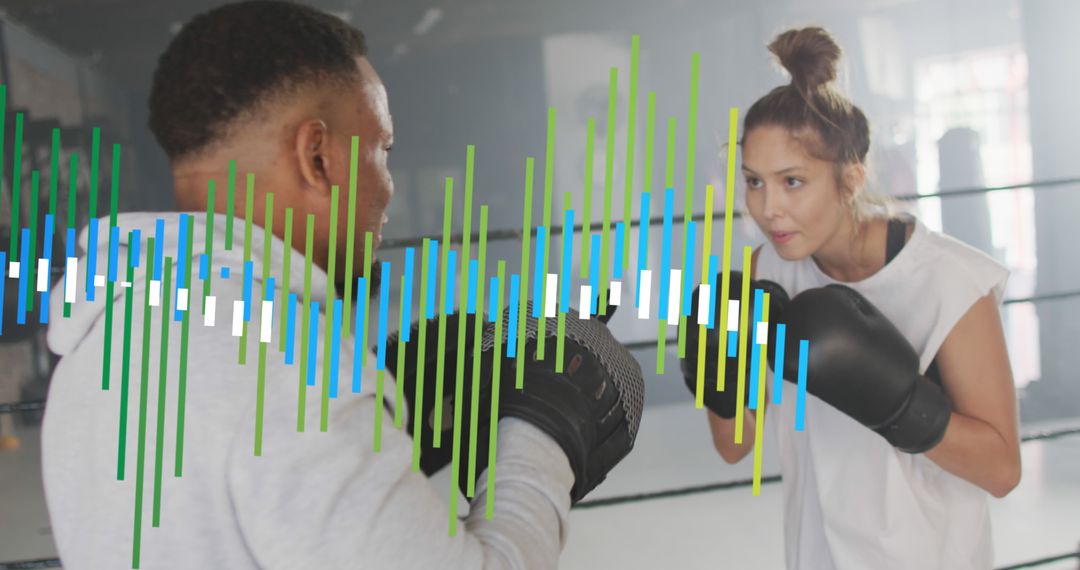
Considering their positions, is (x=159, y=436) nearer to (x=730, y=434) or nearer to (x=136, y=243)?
(x=136, y=243)

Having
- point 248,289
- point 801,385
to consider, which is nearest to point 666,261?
point 801,385

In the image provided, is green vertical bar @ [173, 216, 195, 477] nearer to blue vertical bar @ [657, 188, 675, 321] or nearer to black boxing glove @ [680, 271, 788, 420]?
blue vertical bar @ [657, 188, 675, 321]

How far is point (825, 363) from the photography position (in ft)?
2.93

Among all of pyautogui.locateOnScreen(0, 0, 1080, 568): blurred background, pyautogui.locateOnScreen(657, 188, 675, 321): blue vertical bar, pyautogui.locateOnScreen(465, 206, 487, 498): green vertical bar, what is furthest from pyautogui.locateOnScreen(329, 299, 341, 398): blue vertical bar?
pyautogui.locateOnScreen(0, 0, 1080, 568): blurred background

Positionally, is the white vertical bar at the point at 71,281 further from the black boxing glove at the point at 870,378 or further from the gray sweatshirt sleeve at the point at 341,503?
the black boxing glove at the point at 870,378

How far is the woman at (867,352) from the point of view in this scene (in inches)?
35.5

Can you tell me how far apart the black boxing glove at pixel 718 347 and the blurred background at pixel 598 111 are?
709 mm

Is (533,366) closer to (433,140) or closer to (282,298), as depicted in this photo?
(282,298)

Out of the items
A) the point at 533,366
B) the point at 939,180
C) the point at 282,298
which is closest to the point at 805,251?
the point at 533,366

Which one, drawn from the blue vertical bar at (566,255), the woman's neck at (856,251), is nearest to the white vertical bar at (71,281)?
the blue vertical bar at (566,255)

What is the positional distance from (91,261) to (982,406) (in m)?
0.83

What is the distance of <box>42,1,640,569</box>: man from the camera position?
51 centimetres

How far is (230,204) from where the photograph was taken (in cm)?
59

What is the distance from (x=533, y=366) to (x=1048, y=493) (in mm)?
2300
